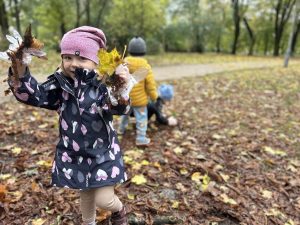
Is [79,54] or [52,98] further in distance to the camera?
[52,98]

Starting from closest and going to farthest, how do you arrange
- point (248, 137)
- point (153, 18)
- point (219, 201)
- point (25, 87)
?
point (25, 87) < point (219, 201) < point (248, 137) < point (153, 18)

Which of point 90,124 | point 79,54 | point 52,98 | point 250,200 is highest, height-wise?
point 79,54

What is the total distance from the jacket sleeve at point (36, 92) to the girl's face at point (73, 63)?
5.6 inches

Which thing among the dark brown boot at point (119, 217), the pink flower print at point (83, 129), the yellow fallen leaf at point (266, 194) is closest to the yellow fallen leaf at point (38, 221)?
the dark brown boot at point (119, 217)

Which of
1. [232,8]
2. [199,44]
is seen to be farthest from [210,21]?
[232,8]

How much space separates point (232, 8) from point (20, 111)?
3238 cm

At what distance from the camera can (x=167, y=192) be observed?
11.9 feet

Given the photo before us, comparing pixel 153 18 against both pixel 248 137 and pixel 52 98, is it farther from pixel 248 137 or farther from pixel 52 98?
pixel 52 98

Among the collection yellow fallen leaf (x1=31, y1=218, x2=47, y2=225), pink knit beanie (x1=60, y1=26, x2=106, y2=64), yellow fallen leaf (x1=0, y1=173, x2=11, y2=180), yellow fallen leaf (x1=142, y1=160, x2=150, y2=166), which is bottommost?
yellow fallen leaf (x1=31, y1=218, x2=47, y2=225)

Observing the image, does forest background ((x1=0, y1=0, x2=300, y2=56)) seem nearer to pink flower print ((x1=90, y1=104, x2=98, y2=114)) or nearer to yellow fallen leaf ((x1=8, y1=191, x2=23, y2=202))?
pink flower print ((x1=90, y1=104, x2=98, y2=114))

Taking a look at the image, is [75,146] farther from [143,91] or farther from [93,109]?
[143,91]

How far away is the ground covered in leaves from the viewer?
10.7 feet

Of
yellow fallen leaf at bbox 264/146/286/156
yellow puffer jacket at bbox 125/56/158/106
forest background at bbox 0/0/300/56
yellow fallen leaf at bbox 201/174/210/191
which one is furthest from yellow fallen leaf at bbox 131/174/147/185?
yellow fallen leaf at bbox 264/146/286/156

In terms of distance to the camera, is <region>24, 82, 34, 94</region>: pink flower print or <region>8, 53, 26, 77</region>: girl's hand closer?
<region>8, 53, 26, 77</region>: girl's hand
